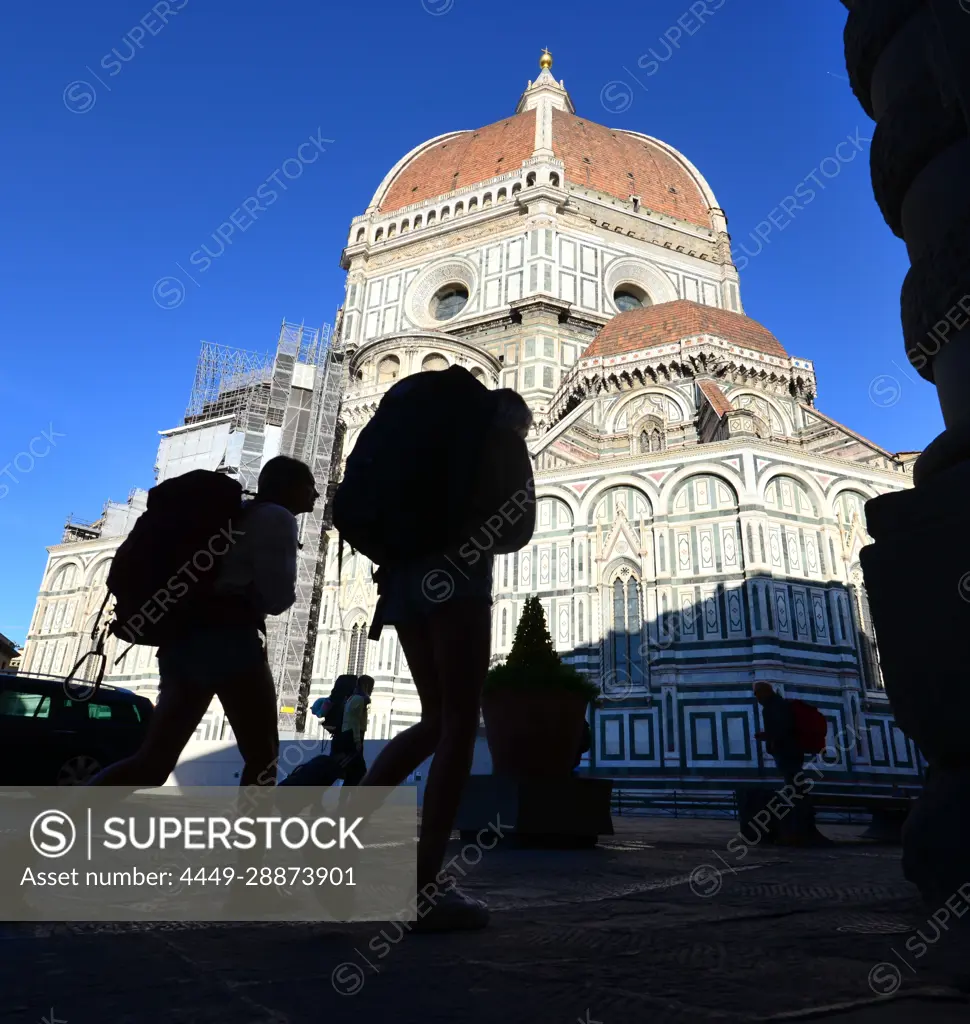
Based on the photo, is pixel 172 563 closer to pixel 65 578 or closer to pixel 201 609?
pixel 201 609

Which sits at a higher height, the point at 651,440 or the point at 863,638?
the point at 651,440

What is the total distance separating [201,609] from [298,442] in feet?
82.8

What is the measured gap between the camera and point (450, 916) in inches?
66.3

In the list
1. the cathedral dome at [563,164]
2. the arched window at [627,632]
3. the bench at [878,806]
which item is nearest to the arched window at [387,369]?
the cathedral dome at [563,164]

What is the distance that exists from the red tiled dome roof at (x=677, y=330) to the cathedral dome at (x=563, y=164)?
9.38m

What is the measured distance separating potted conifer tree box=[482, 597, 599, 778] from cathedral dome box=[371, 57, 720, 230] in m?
27.9

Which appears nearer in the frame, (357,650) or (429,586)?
(429,586)

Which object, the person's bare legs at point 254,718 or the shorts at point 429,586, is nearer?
the shorts at point 429,586

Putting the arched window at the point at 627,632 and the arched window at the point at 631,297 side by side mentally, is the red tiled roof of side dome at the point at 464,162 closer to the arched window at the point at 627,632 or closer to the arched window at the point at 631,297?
the arched window at the point at 631,297

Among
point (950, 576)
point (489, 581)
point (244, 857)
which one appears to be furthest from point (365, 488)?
point (950, 576)

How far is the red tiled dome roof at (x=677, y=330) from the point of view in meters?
20.8

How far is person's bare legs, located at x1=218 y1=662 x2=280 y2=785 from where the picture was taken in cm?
209

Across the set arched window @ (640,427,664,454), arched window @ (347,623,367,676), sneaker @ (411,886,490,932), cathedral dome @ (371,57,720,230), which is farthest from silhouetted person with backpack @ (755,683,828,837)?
cathedral dome @ (371,57,720,230)

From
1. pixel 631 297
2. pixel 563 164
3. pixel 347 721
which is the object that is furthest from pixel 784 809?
pixel 563 164
